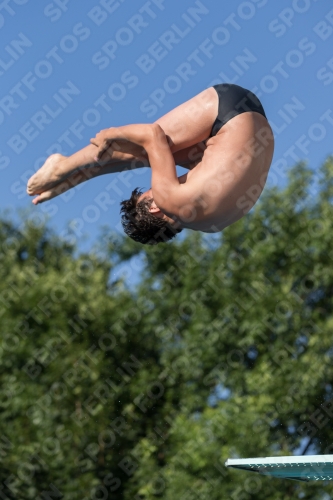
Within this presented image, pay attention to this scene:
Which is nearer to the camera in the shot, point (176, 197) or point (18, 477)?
point (176, 197)

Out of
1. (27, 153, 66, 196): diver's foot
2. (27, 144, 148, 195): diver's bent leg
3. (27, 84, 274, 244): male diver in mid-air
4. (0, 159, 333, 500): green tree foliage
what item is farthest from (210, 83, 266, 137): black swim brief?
(0, 159, 333, 500): green tree foliage

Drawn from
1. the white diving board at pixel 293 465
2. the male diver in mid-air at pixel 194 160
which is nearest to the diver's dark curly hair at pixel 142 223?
the male diver in mid-air at pixel 194 160

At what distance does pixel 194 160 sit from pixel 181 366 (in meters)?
11.7

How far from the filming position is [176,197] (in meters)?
4.09

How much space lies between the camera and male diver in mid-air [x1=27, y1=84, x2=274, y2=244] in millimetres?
4121

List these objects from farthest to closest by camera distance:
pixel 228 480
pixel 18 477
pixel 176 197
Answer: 1. pixel 18 477
2. pixel 228 480
3. pixel 176 197

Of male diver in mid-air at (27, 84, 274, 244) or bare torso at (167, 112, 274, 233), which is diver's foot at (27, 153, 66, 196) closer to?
male diver in mid-air at (27, 84, 274, 244)

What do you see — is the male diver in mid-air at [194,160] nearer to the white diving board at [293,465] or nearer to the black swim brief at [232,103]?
the black swim brief at [232,103]

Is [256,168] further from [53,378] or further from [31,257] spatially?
[31,257]

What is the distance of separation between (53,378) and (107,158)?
11.7 meters

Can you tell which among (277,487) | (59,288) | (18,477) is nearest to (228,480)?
(277,487)

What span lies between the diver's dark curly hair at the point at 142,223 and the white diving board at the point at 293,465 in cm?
280

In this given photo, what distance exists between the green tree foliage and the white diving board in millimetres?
5371

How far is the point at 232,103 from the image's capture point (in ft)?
14.0
